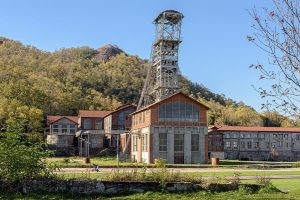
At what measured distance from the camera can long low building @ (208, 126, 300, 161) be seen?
96.2 meters

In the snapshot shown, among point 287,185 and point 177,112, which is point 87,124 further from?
point 287,185

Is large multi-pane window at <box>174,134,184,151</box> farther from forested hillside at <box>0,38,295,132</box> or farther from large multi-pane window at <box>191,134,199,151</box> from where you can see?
forested hillside at <box>0,38,295,132</box>

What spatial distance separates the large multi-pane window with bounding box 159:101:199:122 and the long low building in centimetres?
3645

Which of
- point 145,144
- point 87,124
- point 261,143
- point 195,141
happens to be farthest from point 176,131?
point 261,143

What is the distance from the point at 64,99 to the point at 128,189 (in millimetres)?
99717

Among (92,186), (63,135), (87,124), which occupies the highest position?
(87,124)

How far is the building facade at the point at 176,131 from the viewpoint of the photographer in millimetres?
59031

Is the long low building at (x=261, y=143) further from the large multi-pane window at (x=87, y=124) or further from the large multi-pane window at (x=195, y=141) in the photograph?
the large multi-pane window at (x=195, y=141)

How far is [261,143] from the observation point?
318 ft

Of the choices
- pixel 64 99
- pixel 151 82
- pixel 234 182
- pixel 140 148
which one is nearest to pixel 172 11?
pixel 151 82

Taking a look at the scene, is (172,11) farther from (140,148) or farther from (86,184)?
A: (86,184)

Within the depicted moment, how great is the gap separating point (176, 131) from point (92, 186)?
136ft

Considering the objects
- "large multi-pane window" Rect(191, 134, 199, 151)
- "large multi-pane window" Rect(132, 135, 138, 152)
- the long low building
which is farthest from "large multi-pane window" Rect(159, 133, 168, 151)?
the long low building

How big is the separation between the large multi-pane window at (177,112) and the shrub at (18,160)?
41490mm
